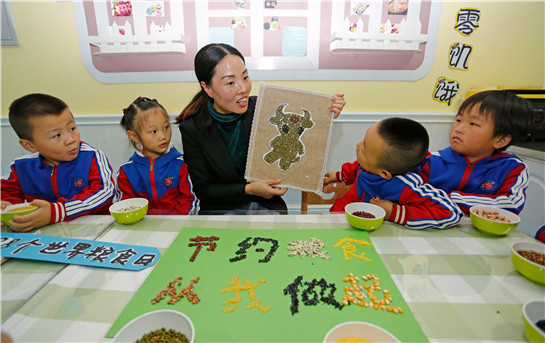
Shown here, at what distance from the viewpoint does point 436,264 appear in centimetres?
85

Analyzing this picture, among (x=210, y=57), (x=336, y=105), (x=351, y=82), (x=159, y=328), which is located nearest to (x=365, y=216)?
(x=336, y=105)

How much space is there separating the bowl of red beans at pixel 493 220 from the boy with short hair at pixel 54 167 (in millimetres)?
1586

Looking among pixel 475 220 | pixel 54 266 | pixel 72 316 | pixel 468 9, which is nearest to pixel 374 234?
pixel 475 220

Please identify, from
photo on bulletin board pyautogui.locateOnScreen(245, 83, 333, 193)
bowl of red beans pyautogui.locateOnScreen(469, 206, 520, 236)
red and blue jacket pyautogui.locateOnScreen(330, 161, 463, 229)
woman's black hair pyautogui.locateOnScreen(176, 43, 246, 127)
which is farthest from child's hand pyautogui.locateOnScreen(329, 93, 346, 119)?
bowl of red beans pyautogui.locateOnScreen(469, 206, 520, 236)

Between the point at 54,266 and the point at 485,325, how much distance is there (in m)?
1.20

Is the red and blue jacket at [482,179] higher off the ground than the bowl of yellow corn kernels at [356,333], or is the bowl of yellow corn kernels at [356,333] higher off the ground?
the red and blue jacket at [482,179]

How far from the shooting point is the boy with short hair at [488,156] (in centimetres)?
119

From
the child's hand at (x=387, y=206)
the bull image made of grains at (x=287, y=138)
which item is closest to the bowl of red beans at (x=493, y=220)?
the child's hand at (x=387, y=206)

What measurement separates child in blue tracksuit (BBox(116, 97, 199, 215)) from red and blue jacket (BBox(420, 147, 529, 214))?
1317 millimetres

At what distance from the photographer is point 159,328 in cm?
63

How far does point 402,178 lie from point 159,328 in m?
1.03

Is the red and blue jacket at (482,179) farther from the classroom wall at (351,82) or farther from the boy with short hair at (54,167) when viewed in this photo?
the boy with short hair at (54,167)

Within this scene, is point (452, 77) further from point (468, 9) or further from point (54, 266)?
point (54, 266)

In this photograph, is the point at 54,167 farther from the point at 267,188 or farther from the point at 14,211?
the point at 267,188
